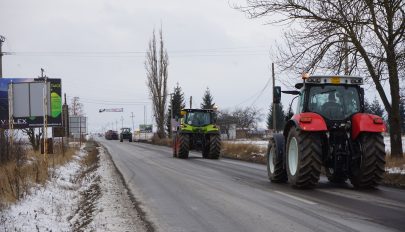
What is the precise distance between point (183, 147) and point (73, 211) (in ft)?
57.4

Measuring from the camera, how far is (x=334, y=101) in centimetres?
1228

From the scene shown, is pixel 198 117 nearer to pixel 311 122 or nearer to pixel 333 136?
pixel 333 136

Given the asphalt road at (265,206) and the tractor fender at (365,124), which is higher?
the tractor fender at (365,124)

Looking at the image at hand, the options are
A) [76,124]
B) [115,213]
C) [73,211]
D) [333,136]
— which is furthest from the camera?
[76,124]

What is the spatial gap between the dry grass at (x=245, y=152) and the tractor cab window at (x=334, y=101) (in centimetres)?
1155

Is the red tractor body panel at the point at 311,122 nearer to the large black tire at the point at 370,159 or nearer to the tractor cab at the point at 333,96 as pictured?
the tractor cab at the point at 333,96

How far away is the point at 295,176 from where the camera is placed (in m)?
11.9

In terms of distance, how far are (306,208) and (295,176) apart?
2994 mm

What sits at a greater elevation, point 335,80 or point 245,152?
point 335,80

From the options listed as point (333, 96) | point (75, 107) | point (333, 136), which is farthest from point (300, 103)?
point (75, 107)

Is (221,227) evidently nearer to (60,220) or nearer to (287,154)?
(60,220)

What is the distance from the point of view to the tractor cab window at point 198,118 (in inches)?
1128

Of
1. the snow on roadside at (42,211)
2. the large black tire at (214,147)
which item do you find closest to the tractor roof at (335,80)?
the snow on roadside at (42,211)

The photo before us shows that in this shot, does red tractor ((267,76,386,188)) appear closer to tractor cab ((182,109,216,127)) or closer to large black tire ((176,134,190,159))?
large black tire ((176,134,190,159))
